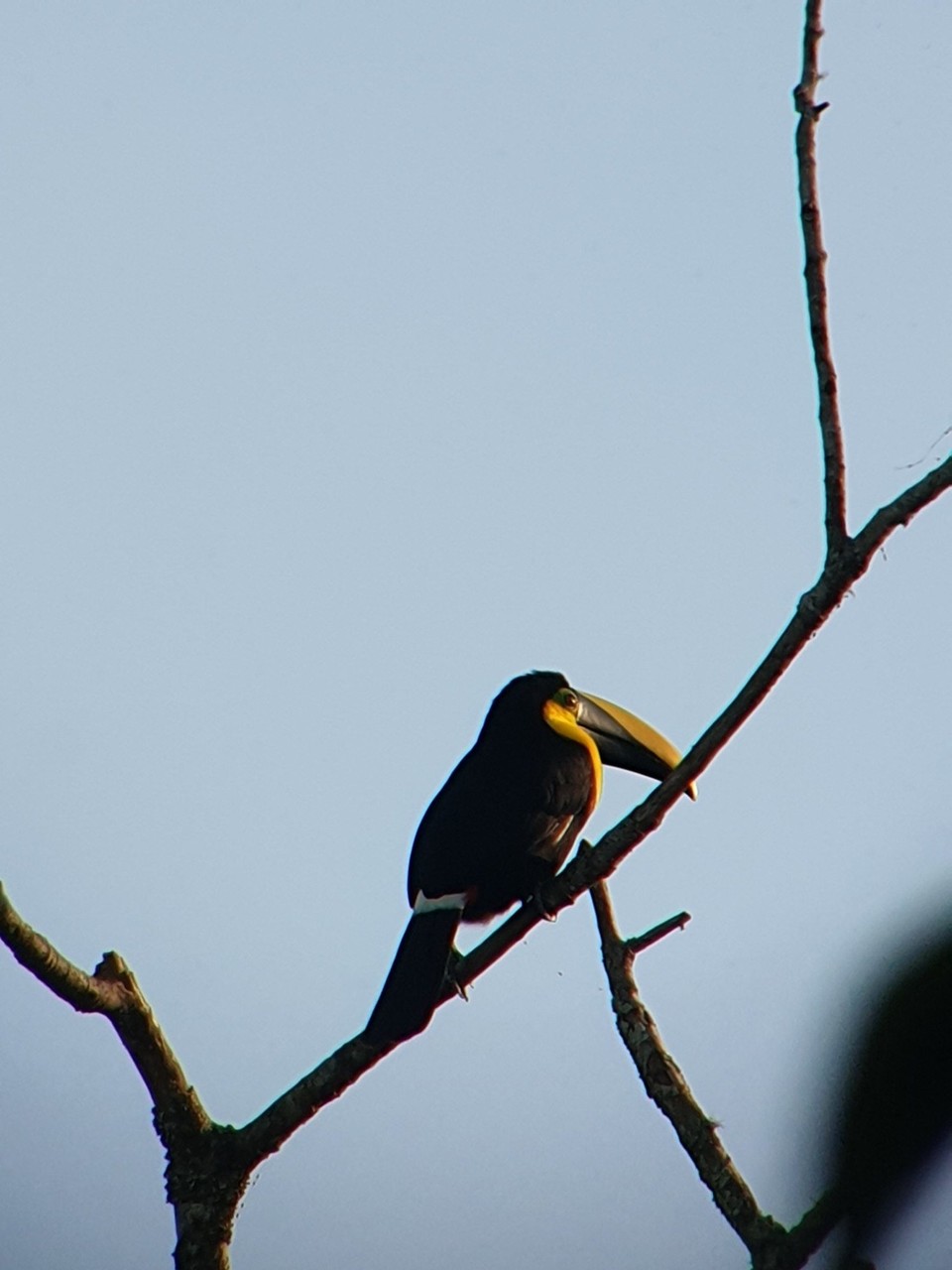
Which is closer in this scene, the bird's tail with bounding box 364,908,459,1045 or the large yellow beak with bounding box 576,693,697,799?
the bird's tail with bounding box 364,908,459,1045

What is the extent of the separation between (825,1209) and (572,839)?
7.24ft

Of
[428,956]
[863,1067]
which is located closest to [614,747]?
[428,956]

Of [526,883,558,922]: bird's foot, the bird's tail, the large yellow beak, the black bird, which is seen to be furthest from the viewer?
the large yellow beak

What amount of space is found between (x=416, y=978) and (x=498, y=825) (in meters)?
0.77

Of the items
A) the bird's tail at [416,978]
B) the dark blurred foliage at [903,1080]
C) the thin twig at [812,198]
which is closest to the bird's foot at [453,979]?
the bird's tail at [416,978]

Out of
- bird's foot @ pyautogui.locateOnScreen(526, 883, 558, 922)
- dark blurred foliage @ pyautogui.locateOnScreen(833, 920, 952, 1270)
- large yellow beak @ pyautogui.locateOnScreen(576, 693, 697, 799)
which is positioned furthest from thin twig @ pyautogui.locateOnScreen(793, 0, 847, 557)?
large yellow beak @ pyautogui.locateOnScreen(576, 693, 697, 799)

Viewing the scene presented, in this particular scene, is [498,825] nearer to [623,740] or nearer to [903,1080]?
[623,740]

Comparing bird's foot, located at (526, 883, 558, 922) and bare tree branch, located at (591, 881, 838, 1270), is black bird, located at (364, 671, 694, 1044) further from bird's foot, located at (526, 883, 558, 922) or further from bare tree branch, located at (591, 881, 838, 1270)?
bare tree branch, located at (591, 881, 838, 1270)

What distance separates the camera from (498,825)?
206 inches

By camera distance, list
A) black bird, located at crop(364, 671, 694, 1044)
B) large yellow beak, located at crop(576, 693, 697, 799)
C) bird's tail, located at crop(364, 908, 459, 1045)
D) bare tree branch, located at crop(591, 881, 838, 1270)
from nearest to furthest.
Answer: bare tree branch, located at crop(591, 881, 838, 1270)
bird's tail, located at crop(364, 908, 459, 1045)
black bird, located at crop(364, 671, 694, 1044)
large yellow beak, located at crop(576, 693, 697, 799)

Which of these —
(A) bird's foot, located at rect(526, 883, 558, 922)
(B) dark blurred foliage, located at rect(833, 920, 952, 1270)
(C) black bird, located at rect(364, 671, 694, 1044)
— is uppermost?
(C) black bird, located at rect(364, 671, 694, 1044)

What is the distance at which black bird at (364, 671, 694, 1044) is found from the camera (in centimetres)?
497

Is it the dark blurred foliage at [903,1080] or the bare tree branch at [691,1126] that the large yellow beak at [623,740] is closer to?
the bare tree branch at [691,1126]

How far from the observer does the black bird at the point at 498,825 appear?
4.97 metres
